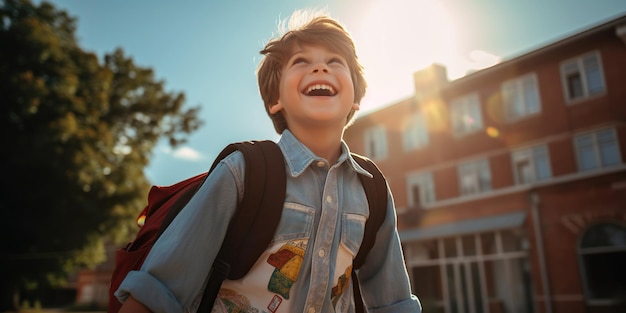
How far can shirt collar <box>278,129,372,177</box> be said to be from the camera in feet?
6.15

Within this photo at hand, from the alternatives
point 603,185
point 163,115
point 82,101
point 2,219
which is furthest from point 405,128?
point 2,219

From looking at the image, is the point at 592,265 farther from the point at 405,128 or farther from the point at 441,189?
the point at 405,128

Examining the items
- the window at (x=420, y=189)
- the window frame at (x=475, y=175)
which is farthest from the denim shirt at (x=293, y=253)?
the window at (x=420, y=189)

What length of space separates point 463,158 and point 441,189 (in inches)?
66.2

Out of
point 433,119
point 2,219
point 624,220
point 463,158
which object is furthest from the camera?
point 433,119

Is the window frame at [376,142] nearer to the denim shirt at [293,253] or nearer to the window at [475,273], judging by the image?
the window at [475,273]

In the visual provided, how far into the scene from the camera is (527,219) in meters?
17.5

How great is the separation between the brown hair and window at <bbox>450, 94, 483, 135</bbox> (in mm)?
18878

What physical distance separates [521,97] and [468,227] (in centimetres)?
555

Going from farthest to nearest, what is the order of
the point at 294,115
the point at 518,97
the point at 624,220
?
the point at 518,97
the point at 624,220
the point at 294,115

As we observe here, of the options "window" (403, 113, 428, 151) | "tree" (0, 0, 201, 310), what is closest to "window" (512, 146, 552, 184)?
"window" (403, 113, 428, 151)

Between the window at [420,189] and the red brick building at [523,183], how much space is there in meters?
0.05

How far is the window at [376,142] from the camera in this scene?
24.0m

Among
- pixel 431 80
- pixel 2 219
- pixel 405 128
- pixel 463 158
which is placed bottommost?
pixel 2 219
